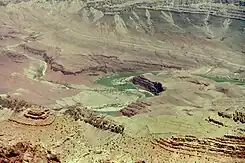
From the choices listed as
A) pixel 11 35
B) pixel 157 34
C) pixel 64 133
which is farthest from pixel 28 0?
pixel 64 133

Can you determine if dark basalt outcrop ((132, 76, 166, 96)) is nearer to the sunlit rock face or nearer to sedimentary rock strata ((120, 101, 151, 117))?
sedimentary rock strata ((120, 101, 151, 117))

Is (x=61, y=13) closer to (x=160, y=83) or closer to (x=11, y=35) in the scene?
(x=11, y=35)

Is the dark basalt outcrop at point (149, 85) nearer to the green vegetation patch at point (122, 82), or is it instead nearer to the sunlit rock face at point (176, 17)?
the green vegetation patch at point (122, 82)

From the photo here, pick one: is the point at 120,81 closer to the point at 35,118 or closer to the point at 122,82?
the point at 122,82

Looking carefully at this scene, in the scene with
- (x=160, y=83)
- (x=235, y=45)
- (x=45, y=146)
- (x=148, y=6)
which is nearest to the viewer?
(x=45, y=146)

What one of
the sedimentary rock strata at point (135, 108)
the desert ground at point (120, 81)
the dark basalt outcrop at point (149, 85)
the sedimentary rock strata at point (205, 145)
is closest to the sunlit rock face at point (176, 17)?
the desert ground at point (120, 81)
